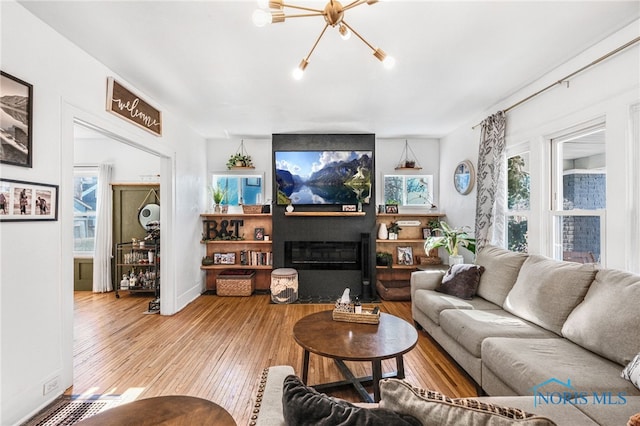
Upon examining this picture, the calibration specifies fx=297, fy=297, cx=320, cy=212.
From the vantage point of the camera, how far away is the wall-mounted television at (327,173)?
15.7 feet

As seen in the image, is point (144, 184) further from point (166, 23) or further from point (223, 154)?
point (166, 23)

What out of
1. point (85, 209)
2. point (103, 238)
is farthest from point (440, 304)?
point (85, 209)

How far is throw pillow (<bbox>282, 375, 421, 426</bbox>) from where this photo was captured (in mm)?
729

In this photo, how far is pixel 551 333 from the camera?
214 centimetres

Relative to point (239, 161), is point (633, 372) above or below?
below

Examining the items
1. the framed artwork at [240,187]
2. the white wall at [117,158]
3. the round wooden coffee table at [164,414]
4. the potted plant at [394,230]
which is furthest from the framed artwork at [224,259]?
the round wooden coffee table at [164,414]

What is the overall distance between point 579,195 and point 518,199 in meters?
Answer: 0.76

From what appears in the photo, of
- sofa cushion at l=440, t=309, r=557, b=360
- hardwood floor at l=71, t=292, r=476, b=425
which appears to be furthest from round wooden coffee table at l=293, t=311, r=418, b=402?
sofa cushion at l=440, t=309, r=557, b=360

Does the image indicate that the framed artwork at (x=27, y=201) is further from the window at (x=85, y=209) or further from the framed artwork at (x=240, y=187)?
the window at (x=85, y=209)

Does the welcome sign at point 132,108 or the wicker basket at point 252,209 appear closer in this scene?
the welcome sign at point 132,108

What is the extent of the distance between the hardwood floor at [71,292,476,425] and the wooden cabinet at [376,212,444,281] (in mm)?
1009

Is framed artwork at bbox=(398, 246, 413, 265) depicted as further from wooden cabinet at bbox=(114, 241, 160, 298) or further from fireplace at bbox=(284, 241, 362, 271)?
wooden cabinet at bbox=(114, 241, 160, 298)

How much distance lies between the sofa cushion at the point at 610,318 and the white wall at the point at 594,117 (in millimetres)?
483

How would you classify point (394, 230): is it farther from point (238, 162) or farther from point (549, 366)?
point (549, 366)
